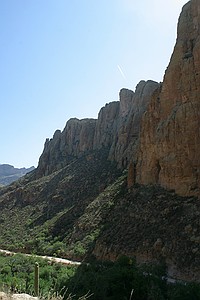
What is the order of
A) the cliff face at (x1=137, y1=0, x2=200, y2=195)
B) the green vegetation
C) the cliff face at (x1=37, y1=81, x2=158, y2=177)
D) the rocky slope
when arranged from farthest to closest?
the cliff face at (x1=37, y1=81, x2=158, y2=177)
the cliff face at (x1=137, y1=0, x2=200, y2=195)
the rocky slope
the green vegetation

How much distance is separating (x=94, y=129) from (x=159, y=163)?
4539cm

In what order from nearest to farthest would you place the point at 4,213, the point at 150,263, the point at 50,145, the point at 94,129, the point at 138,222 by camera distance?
the point at 150,263 < the point at 138,222 < the point at 4,213 < the point at 94,129 < the point at 50,145

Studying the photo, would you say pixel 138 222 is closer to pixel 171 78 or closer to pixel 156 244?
pixel 156 244

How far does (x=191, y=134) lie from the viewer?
3316cm

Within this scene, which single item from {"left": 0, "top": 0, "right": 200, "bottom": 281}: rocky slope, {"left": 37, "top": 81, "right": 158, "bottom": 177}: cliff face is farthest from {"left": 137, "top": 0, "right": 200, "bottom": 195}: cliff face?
{"left": 37, "top": 81, "right": 158, "bottom": 177}: cliff face

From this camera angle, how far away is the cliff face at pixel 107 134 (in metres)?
57.2

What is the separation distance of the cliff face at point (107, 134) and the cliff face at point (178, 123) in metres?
12.8

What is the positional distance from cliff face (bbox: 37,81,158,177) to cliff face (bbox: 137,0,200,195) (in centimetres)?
1284

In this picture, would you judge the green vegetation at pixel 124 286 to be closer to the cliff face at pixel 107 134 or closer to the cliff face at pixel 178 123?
the cliff face at pixel 178 123

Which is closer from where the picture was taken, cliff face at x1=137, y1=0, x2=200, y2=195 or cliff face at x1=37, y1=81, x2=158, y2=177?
cliff face at x1=137, y1=0, x2=200, y2=195

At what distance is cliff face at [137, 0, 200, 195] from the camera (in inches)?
1292

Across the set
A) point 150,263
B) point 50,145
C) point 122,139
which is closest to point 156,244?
point 150,263

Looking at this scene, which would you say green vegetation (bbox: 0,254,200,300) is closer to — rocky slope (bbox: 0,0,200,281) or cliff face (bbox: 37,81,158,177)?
rocky slope (bbox: 0,0,200,281)

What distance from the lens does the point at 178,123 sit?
34312 mm
